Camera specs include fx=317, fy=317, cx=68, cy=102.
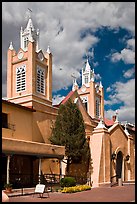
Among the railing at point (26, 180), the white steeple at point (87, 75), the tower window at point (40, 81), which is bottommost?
the railing at point (26, 180)

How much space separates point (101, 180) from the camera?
92.9ft

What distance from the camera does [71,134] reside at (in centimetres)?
2866

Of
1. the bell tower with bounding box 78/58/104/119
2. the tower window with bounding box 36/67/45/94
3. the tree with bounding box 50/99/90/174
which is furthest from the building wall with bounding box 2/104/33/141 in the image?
the bell tower with bounding box 78/58/104/119

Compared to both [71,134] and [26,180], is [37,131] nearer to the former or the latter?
[71,134]

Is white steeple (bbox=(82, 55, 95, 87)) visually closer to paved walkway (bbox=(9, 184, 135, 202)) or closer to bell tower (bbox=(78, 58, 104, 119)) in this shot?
bell tower (bbox=(78, 58, 104, 119))

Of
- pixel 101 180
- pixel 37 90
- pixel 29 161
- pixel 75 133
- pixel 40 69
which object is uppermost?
pixel 40 69

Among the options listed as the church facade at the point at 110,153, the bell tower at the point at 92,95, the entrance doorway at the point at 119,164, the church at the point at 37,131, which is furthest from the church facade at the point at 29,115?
the bell tower at the point at 92,95

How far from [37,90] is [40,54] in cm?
428

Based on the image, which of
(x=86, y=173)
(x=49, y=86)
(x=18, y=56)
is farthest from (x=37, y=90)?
(x=86, y=173)

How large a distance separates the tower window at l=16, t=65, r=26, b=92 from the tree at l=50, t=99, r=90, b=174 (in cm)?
624

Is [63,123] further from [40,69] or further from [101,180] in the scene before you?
[40,69]

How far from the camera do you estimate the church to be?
985 inches

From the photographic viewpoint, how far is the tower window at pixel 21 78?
3419cm

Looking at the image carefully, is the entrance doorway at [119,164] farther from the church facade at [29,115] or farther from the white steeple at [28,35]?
the white steeple at [28,35]
